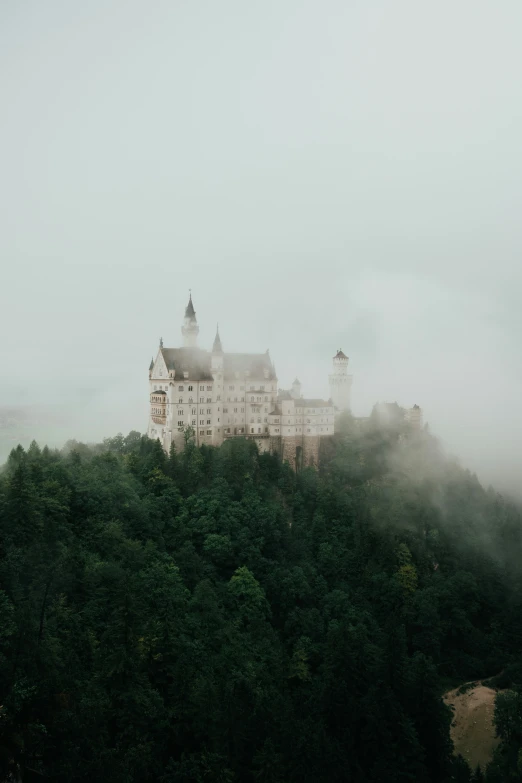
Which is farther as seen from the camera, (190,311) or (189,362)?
(190,311)

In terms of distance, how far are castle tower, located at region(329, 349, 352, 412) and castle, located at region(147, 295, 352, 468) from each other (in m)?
5.95

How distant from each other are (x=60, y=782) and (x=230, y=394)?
54894 millimetres

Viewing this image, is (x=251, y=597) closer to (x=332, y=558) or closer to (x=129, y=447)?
(x=332, y=558)

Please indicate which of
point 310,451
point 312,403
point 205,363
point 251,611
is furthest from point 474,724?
point 205,363

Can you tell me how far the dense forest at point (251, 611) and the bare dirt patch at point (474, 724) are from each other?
2.35m

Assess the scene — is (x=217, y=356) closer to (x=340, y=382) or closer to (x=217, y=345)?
(x=217, y=345)

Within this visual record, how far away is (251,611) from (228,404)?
96.3 ft

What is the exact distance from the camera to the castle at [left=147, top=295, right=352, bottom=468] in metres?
76.7

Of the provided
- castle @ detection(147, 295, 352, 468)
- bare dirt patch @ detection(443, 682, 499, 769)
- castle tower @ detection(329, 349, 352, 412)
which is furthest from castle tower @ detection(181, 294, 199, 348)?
bare dirt patch @ detection(443, 682, 499, 769)

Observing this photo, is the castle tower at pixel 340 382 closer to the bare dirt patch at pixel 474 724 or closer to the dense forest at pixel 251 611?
the dense forest at pixel 251 611

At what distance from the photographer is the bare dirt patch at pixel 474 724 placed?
56.1 m

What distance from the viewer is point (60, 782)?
28266 mm

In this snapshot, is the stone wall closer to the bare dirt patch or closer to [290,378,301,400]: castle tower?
[290,378,301,400]: castle tower

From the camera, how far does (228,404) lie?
263ft
